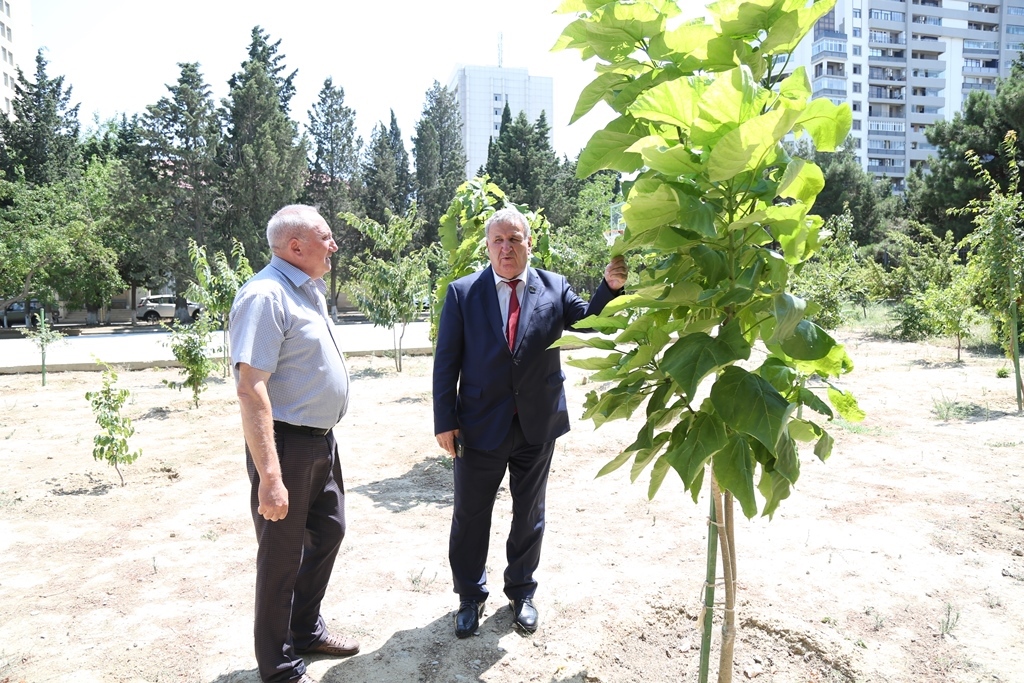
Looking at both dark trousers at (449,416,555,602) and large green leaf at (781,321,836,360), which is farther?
dark trousers at (449,416,555,602)

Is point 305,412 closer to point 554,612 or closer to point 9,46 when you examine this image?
point 554,612

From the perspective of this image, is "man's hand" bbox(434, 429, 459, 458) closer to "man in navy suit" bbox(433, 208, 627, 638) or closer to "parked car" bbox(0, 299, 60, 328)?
"man in navy suit" bbox(433, 208, 627, 638)

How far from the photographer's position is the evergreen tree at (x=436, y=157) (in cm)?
4659

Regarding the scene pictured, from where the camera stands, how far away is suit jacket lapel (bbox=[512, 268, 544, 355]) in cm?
326

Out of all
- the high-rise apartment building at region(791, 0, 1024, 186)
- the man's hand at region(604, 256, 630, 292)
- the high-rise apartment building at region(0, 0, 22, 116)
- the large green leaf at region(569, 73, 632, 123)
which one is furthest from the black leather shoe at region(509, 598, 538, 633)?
the high-rise apartment building at region(791, 0, 1024, 186)

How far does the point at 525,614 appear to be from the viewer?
11.2 feet

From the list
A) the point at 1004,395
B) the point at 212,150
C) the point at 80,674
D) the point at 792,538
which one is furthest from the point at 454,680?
the point at 212,150

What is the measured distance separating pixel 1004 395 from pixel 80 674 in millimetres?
10747

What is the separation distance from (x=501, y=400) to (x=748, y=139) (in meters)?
1.93

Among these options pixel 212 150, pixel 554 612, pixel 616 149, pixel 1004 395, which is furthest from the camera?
pixel 212 150

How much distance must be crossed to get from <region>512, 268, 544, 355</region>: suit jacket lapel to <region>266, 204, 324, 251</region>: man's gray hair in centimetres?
102

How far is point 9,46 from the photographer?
67562 millimetres

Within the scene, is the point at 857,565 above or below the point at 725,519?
below

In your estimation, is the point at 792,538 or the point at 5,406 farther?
the point at 5,406
